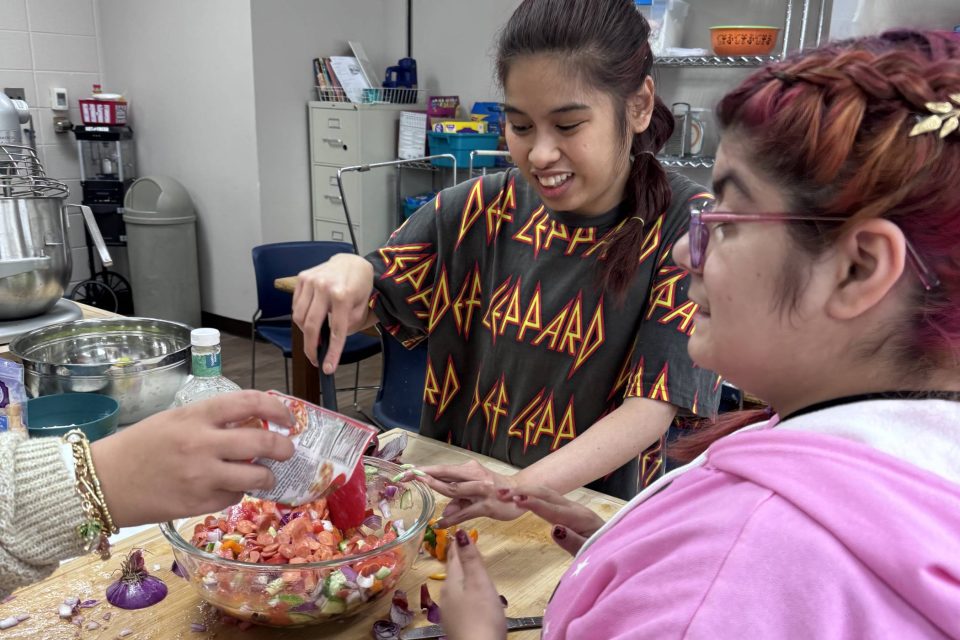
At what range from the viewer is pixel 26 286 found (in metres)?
1.82

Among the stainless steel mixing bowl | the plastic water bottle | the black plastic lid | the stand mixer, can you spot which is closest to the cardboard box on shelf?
the black plastic lid

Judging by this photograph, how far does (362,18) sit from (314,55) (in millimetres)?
442

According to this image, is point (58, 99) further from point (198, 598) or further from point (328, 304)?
point (198, 598)

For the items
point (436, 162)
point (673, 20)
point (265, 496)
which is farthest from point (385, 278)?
point (436, 162)

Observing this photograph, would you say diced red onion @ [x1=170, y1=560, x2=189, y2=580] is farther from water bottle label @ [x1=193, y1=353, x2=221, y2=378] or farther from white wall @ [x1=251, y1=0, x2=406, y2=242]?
white wall @ [x1=251, y1=0, x2=406, y2=242]

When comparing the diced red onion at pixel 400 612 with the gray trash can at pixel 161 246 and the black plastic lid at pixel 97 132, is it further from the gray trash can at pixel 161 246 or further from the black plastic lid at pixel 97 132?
the black plastic lid at pixel 97 132

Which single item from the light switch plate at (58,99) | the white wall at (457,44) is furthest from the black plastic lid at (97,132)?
the white wall at (457,44)

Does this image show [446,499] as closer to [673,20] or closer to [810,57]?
[810,57]

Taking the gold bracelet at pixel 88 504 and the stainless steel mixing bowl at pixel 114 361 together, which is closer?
the gold bracelet at pixel 88 504

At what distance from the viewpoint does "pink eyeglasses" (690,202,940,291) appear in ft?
1.92

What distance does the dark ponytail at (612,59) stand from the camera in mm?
1212

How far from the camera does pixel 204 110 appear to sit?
4.60 metres

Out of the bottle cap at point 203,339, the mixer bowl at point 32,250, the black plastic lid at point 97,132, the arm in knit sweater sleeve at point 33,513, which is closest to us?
the arm in knit sweater sleeve at point 33,513

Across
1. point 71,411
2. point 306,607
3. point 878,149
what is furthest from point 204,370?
point 878,149
